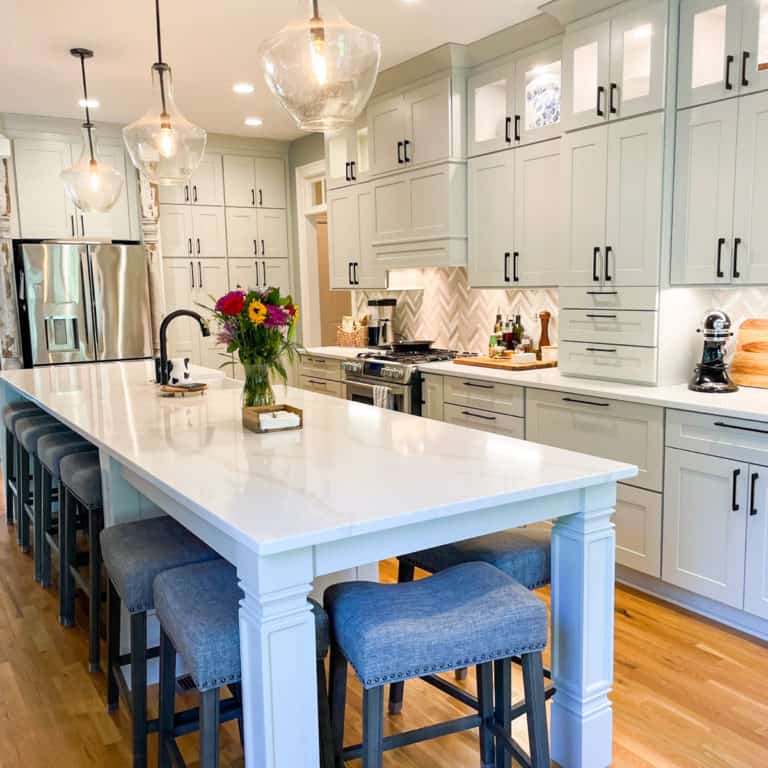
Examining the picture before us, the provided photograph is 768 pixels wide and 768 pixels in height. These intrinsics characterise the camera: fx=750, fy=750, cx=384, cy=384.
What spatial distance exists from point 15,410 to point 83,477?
2.02 m

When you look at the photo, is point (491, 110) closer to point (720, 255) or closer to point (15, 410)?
point (720, 255)

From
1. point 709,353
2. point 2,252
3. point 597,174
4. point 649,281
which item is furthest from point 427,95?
point 2,252

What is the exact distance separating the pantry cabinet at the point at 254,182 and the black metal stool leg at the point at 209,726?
560 centimetres

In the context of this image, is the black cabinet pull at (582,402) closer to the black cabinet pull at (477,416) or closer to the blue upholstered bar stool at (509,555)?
the black cabinet pull at (477,416)

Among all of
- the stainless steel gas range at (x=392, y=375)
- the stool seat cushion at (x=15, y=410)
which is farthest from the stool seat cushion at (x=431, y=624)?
the stool seat cushion at (x=15, y=410)

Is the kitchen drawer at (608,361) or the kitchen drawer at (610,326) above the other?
the kitchen drawer at (610,326)

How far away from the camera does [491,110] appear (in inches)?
175

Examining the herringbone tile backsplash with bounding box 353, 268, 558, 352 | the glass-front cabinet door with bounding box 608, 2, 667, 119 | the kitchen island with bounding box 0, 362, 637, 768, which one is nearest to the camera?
the kitchen island with bounding box 0, 362, 637, 768

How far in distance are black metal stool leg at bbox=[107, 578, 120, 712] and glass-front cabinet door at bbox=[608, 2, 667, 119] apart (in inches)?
116

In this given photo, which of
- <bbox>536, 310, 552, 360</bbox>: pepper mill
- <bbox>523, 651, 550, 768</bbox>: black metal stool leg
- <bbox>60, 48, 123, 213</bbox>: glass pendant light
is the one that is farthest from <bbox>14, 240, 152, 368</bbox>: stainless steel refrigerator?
<bbox>523, 651, 550, 768</bbox>: black metal stool leg

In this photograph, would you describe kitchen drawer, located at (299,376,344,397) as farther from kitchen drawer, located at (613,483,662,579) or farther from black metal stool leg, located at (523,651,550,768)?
black metal stool leg, located at (523,651,550,768)

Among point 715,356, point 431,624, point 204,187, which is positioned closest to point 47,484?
point 431,624

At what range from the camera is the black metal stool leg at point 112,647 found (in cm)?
244

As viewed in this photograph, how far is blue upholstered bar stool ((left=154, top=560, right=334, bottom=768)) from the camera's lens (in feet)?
5.38
